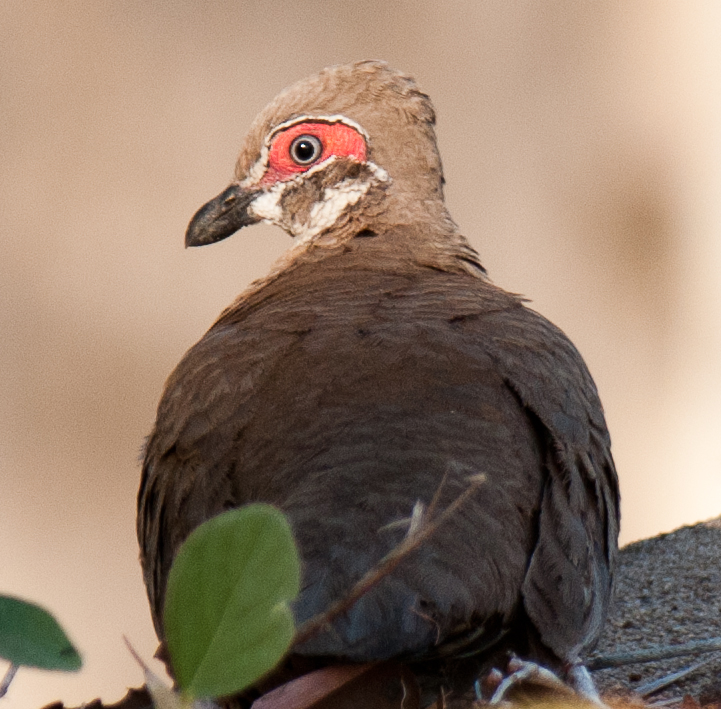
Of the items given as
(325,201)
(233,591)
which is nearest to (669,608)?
(325,201)

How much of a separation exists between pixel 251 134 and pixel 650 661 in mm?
1708

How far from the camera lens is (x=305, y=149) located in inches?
113

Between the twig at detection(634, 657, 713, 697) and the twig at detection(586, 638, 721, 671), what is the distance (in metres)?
0.02

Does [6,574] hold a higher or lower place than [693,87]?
lower

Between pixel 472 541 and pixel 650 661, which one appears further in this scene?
pixel 650 661

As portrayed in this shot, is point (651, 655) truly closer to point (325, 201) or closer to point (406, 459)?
point (406, 459)

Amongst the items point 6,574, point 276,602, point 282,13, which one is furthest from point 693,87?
point 276,602

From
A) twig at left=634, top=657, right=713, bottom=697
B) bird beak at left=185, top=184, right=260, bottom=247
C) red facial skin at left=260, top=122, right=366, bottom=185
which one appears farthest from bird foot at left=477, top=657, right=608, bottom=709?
bird beak at left=185, top=184, right=260, bottom=247

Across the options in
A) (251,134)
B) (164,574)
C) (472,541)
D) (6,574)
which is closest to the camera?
(472,541)

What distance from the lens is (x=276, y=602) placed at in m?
0.49

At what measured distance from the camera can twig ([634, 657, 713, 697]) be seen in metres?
1.83

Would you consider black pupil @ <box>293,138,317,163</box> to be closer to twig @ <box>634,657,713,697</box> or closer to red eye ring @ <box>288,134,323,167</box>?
red eye ring @ <box>288,134,323,167</box>

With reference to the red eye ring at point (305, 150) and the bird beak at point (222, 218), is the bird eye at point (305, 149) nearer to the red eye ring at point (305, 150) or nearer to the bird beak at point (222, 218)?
the red eye ring at point (305, 150)

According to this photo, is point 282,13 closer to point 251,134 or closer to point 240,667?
point 251,134
